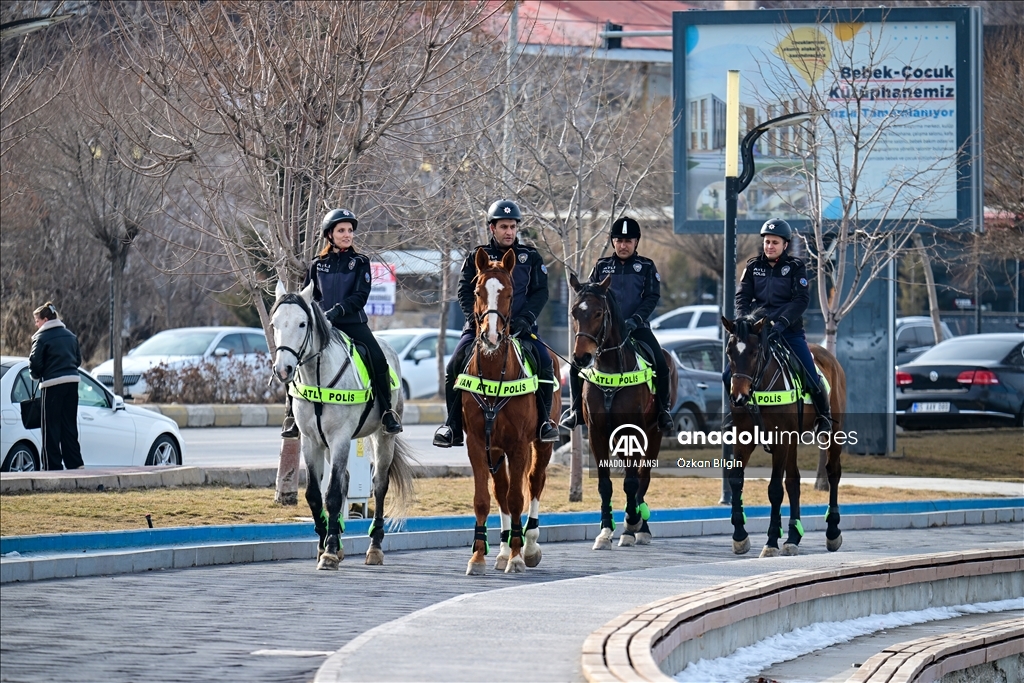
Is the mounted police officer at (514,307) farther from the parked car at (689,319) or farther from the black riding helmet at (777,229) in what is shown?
the parked car at (689,319)

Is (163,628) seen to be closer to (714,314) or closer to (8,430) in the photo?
(8,430)

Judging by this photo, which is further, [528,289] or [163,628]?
[528,289]

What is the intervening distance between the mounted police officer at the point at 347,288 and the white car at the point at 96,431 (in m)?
6.69

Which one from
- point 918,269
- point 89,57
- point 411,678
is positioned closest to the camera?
point 411,678

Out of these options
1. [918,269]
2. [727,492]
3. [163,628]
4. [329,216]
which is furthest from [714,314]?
[163,628]

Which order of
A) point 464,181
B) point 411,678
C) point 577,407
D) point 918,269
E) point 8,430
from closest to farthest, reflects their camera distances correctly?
point 411,678 < point 577,407 < point 8,430 < point 464,181 < point 918,269

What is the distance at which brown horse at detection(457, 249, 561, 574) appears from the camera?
12633 mm

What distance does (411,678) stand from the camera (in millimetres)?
7848

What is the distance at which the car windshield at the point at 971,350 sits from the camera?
25.2 meters

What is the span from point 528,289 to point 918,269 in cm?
3951

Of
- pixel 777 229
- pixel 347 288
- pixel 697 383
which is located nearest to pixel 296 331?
pixel 347 288

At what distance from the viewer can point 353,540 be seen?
14.5 m

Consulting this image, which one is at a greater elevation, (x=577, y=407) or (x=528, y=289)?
(x=528, y=289)

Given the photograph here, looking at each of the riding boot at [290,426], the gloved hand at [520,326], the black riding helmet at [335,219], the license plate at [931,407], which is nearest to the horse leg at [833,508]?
the gloved hand at [520,326]
